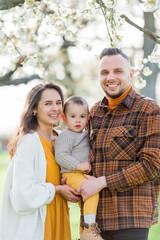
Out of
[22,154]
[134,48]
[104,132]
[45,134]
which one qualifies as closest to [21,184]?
[22,154]

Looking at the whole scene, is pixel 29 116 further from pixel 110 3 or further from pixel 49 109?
pixel 110 3

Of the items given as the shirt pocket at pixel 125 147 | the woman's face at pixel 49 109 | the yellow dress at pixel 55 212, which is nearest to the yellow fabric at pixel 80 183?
the yellow dress at pixel 55 212

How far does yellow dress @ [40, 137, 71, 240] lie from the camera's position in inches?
127

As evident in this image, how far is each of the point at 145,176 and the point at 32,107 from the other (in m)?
1.22

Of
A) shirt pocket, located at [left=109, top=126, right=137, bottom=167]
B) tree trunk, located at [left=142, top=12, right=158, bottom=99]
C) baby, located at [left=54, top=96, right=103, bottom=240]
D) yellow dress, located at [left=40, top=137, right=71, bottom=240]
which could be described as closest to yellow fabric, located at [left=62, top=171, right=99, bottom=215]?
baby, located at [left=54, top=96, right=103, bottom=240]

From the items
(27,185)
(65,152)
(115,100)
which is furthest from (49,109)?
(27,185)

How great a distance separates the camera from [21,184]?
3.07 m

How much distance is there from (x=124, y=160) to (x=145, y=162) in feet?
0.66

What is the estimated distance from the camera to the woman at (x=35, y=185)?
309 cm

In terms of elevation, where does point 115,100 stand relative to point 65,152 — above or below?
above

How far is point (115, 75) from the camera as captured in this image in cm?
314

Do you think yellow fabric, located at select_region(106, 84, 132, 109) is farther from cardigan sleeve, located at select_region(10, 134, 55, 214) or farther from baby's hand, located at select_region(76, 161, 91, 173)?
cardigan sleeve, located at select_region(10, 134, 55, 214)

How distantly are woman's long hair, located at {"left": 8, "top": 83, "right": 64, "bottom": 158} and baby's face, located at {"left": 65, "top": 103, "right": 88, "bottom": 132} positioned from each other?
32 cm

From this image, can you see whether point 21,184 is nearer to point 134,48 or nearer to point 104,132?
point 104,132
